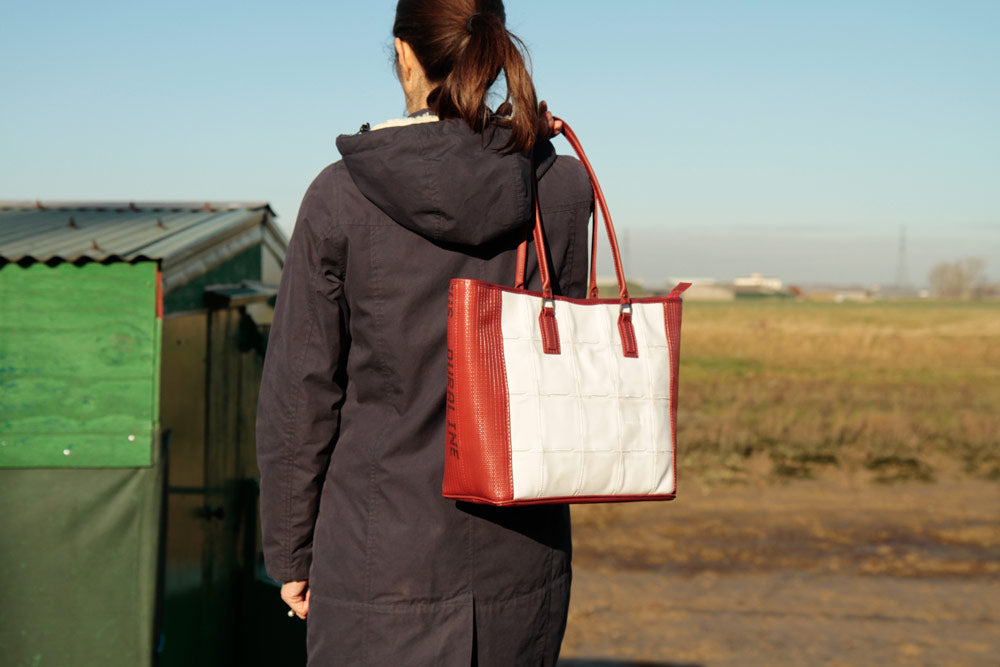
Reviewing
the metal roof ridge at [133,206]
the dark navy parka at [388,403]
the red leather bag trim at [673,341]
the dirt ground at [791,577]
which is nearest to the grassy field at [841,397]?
the dirt ground at [791,577]

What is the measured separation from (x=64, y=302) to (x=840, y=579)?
230 inches

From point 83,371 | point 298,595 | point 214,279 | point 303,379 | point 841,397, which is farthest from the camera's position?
point 841,397

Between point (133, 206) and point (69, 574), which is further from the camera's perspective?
point (133, 206)

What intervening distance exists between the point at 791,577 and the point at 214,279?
16.8 feet

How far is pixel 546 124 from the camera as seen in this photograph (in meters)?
1.70

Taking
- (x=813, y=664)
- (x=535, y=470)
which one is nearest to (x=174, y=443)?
(x=535, y=470)

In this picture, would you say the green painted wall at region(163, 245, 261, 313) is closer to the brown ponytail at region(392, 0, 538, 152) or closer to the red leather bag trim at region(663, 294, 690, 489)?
the brown ponytail at region(392, 0, 538, 152)

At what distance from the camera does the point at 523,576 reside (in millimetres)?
1642

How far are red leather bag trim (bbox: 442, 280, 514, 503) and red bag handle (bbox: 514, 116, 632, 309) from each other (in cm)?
12

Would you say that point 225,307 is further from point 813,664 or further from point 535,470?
point 813,664

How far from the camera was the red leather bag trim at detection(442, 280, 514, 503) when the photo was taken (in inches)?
56.9

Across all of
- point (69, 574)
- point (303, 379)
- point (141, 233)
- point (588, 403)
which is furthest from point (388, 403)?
point (141, 233)

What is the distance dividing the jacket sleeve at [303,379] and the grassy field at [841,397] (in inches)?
351

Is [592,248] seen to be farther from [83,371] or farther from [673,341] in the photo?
[83,371]
